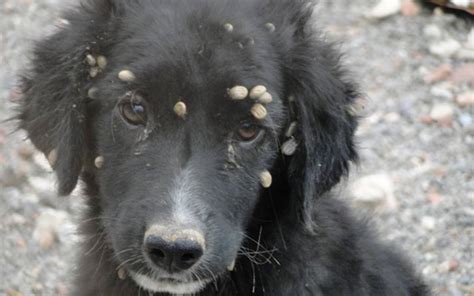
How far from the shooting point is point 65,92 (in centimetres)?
567

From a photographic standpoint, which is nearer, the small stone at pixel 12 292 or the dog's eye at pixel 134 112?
the dog's eye at pixel 134 112

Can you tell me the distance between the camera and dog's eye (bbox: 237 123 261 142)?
5451 mm

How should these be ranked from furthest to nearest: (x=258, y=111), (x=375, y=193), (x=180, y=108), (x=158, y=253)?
(x=375, y=193)
(x=258, y=111)
(x=180, y=108)
(x=158, y=253)

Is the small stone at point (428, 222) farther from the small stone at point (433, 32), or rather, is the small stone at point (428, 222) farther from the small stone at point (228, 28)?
the small stone at point (228, 28)

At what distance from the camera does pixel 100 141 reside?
5.57m

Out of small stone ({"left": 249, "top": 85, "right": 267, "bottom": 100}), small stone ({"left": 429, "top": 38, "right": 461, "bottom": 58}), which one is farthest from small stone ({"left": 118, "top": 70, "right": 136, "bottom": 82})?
small stone ({"left": 429, "top": 38, "right": 461, "bottom": 58})

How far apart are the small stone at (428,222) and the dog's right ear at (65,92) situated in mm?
3388

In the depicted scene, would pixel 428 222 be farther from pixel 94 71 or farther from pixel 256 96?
pixel 94 71

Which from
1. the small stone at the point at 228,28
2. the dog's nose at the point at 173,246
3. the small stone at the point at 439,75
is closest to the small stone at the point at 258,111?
the small stone at the point at 228,28

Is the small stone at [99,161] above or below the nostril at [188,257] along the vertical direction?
above

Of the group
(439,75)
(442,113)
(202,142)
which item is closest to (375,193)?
Result: (442,113)

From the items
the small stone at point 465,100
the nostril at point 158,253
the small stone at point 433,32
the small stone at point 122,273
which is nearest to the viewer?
the nostril at point 158,253

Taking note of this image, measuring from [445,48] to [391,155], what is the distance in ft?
4.96

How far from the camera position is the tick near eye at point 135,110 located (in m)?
5.40
